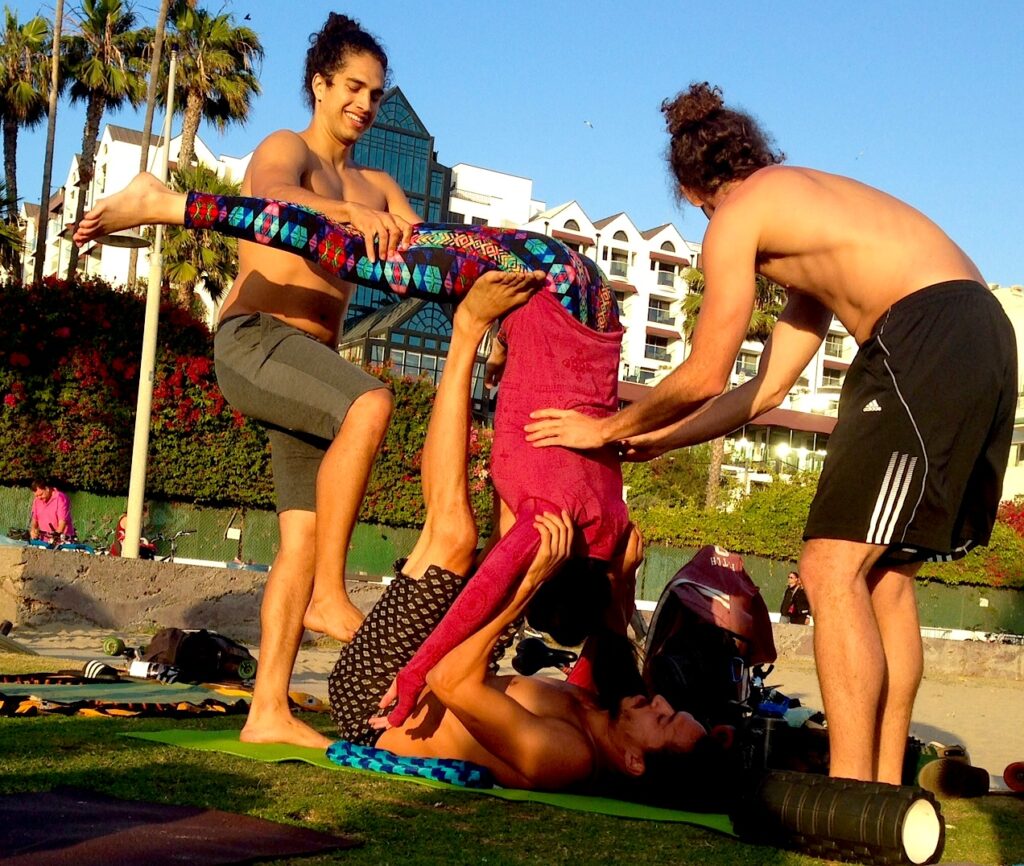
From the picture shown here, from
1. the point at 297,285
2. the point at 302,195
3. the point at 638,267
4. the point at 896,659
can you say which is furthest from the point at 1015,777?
the point at 638,267

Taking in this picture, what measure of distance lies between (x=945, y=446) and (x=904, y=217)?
747 mm

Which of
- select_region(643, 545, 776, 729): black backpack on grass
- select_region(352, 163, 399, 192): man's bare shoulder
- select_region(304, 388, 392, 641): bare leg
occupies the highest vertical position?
select_region(352, 163, 399, 192): man's bare shoulder

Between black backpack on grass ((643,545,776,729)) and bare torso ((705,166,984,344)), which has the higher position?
bare torso ((705,166,984,344))

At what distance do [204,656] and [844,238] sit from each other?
548cm

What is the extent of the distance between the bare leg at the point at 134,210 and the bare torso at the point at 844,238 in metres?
1.87

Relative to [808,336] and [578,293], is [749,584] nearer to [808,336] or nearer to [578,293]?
[808,336]

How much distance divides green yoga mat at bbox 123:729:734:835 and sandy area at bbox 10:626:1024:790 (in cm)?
194

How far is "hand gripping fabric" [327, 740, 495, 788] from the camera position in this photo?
156 inches

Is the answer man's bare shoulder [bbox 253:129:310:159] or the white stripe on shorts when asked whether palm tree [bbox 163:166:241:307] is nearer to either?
man's bare shoulder [bbox 253:129:310:159]

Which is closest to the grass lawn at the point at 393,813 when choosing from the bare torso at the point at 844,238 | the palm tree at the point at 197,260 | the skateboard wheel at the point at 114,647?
the bare torso at the point at 844,238

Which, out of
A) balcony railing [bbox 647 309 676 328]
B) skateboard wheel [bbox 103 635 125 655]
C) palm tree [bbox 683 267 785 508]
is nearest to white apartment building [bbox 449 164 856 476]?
balcony railing [bbox 647 309 676 328]

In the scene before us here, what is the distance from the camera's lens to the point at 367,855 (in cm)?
275

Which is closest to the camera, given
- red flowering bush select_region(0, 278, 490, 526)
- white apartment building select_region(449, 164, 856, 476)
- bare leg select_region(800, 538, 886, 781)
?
bare leg select_region(800, 538, 886, 781)

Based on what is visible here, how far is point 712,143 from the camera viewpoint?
13.5 feet
